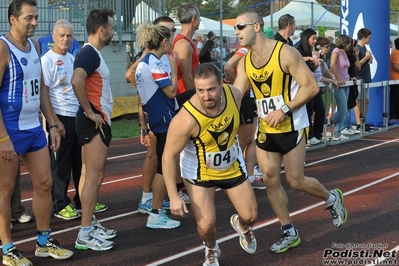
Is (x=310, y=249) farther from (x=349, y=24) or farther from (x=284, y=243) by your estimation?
(x=349, y=24)

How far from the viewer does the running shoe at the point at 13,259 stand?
17.9 ft

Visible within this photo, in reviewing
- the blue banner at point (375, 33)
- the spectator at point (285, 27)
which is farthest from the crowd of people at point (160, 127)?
the blue banner at point (375, 33)

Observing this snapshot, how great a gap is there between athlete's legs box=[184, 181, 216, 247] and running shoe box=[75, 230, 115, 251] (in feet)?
3.72

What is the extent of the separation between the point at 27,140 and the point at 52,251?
3.35 feet

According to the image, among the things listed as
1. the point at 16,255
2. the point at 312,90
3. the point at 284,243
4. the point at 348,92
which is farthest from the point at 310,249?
the point at 348,92

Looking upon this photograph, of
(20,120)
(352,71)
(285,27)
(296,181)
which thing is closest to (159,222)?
(296,181)

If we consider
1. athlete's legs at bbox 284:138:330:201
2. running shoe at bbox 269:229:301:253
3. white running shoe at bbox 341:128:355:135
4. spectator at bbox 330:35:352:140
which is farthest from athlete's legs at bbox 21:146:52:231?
white running shoe at bbox 341:128:355:135

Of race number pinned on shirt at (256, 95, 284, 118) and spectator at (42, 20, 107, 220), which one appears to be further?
spectator at (42, 20, 107, 220)

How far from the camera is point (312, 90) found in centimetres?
586

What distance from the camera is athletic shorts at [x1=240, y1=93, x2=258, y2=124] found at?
8.38 m

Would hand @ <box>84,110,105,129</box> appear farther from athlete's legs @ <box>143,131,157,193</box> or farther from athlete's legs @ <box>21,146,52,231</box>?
athlete's legs @ <box>143,131,157,193</box>

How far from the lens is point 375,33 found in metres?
14.5

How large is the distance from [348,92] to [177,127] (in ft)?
26.7

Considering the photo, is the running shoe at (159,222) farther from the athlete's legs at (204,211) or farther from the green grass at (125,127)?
the green grass at (125,127)
